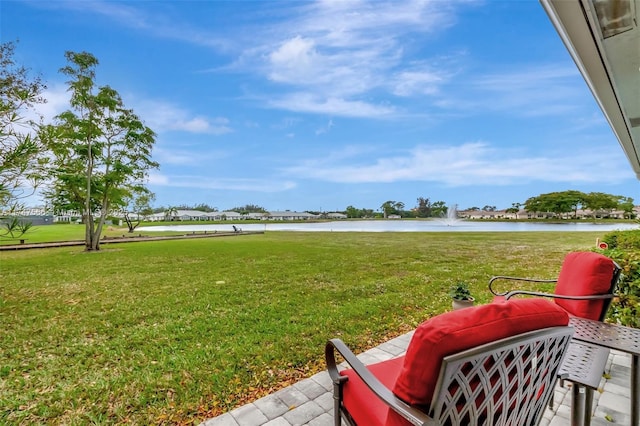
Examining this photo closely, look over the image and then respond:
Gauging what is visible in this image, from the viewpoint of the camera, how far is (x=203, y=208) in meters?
86.7

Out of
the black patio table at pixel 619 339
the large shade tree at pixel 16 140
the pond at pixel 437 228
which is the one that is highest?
the large shade tree at pixel 16 140

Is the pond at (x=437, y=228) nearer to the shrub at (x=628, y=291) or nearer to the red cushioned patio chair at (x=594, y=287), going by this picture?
the shrub at (x=628, y=291)

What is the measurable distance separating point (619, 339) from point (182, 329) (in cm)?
432

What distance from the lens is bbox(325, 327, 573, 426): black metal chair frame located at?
91cm

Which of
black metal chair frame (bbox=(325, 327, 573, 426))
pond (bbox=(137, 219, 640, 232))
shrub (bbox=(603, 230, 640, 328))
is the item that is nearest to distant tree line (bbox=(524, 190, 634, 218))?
pond (bbox=(137, 219, 640, 232))

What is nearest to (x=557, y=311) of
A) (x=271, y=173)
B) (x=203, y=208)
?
(x=271, y=173)

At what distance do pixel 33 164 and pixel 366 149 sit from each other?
44635 millimetres

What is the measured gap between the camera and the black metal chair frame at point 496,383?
2.98ft

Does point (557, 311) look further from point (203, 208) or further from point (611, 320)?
point (203, 208)

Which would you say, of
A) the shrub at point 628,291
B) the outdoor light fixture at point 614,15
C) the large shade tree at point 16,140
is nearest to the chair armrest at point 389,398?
the outdoor light fixture at point 614,15

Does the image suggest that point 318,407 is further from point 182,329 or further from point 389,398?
point 182,329

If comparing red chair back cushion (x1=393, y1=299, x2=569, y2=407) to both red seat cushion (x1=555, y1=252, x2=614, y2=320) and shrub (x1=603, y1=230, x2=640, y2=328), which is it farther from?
shrub (x1=603, y1=230, x2=640, y2=328)

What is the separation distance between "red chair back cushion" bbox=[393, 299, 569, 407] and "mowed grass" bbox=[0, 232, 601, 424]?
1.85 meters

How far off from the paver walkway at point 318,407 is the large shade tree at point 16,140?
470cm
